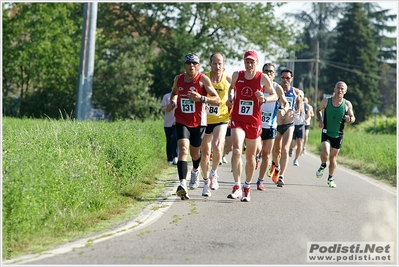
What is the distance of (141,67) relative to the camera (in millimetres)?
46188

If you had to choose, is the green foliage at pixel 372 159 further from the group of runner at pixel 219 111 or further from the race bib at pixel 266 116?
the group of runner at pixel 219 111

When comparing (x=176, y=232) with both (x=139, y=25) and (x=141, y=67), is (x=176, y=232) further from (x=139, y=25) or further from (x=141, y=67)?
(x=139, y=25)

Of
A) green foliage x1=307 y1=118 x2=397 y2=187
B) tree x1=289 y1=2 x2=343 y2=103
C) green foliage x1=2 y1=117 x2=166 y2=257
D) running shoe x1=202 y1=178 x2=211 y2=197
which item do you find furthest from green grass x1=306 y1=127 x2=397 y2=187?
tree x1=289 y1=2 x2=343 y2=103

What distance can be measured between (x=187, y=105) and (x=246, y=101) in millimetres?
858

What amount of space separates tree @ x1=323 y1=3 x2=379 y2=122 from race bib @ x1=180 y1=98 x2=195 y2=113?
75657 millimetres

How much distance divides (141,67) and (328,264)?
38.9 metres

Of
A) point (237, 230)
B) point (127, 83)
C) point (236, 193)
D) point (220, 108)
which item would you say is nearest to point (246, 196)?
point (236, 193)

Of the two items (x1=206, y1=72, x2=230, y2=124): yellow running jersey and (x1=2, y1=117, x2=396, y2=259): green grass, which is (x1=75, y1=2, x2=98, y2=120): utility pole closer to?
(x1=2, y1=117, x2=396, y2=259): green grass

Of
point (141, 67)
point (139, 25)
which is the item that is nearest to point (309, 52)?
point (139, 25)

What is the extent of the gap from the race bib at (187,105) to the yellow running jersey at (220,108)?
77 cm

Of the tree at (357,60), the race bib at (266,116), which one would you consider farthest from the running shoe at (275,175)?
the tree at (357,60)

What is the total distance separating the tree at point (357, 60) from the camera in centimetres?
8738

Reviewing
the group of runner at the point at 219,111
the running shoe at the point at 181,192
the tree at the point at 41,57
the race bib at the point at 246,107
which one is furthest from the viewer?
the tree at the point at 41,57

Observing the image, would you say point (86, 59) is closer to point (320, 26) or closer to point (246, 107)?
point (246, 107)
